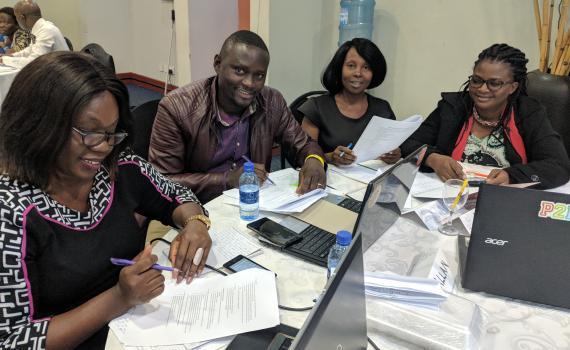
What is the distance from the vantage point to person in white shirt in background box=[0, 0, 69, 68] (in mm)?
4012

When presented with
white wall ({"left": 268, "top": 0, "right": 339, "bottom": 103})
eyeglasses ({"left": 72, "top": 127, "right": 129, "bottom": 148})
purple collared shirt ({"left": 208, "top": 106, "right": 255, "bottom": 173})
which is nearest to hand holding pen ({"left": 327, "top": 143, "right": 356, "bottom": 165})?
purple collared shirt ({"left": 208, "top": 106, "right": 255, "bottom": 173})

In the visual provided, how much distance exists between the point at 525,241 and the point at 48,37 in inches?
172

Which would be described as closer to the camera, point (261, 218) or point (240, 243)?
point (240, 243)

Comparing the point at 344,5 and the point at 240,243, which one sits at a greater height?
the point at 344,5

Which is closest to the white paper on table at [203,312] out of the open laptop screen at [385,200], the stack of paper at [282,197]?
the open laptop screen at [385,200]

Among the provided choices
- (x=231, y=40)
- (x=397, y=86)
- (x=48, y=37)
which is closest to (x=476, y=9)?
(x=397, y=86)

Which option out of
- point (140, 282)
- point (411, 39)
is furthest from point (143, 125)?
point (411, 39)

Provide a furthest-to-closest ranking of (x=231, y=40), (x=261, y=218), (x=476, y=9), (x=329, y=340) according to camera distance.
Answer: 1. (x=476, y=9)
2. (x=231, y=40)
3. (x=261, y=218)
4. (x=329, y=340)

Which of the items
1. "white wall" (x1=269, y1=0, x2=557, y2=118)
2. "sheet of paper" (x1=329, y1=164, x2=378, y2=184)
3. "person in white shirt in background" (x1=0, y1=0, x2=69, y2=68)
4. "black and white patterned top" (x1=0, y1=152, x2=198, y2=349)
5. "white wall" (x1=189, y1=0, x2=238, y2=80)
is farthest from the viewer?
"white wall" (x1=189, y1=0, x2=238, y2=80)

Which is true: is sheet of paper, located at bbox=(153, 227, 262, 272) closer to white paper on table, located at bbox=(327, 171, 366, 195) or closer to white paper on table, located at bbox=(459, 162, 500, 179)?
white paper on table, located at bbox=(327, 171, 366, 195)

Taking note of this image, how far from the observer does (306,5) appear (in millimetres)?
3406

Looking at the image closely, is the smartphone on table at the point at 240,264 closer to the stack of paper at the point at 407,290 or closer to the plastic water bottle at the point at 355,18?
the stack of paper at the point at 407,290

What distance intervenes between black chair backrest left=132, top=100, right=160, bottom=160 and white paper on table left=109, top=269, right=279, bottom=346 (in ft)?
2.99

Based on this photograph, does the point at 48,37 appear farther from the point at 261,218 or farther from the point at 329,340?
the point at 329,340
